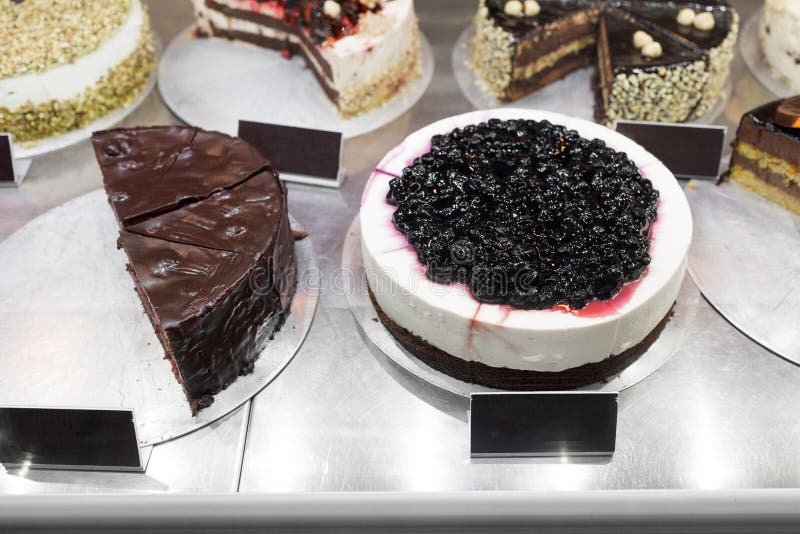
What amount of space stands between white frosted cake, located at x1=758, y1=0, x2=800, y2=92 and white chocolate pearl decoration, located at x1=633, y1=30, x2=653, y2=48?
24.5 inches

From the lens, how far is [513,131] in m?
2.84

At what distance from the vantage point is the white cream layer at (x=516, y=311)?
7.64ft

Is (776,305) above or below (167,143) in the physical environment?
below

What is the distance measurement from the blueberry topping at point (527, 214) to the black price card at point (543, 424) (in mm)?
283

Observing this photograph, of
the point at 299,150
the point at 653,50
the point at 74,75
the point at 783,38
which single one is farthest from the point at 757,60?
the point at 74,75

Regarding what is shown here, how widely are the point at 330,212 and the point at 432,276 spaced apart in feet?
3.06

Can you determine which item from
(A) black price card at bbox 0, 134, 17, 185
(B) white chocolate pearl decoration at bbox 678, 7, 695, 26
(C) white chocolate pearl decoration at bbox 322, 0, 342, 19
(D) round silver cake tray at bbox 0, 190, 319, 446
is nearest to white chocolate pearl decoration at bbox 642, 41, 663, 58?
(B) white chocolate pearl decoration at bbox 678, 7, 695, 26

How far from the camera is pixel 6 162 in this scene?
10.7ft

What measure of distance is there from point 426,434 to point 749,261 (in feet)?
4.63

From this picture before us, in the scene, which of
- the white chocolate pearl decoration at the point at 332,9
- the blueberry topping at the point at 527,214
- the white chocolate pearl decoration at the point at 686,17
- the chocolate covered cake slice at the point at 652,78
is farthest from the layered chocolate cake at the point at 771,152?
the white chocolate pearl decoration at the point at 332,9

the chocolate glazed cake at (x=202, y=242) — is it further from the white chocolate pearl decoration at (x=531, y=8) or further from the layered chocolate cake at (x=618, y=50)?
the white chocolate pearl decoration at (x=531, y=8)

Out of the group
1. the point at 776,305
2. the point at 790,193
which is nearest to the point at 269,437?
the point at 776,305

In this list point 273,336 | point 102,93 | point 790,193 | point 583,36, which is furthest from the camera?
point 583,36

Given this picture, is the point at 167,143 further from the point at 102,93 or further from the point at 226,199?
the point at 102,93
